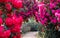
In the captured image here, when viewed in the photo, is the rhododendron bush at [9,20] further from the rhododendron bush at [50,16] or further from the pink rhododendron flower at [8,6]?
the rhododendron bush at [50,16]

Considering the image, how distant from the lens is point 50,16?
3539mm

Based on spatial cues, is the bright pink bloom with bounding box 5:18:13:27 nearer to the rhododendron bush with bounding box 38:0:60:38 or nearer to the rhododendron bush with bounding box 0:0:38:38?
the rhododendron bush with bounding box 0:0:38:38

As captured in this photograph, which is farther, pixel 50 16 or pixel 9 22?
pixel 50 16

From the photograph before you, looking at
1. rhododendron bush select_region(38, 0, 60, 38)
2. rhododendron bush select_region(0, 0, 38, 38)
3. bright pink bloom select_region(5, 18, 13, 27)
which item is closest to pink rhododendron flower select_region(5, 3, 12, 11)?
rhododendron bush select_region(0, 0, 38, 38)

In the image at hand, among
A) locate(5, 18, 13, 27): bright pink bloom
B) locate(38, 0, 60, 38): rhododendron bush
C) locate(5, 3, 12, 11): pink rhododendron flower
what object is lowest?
locate(38, 0, 60, 38): rhododendron bush

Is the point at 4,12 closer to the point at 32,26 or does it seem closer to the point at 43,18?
the point at 43,18

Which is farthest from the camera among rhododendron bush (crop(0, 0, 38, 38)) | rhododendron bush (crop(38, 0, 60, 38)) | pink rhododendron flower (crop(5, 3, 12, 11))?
rhododendron bush (crop(38, 0, 60, 38))

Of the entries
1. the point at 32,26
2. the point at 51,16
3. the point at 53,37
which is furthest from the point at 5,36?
the point at 32,26

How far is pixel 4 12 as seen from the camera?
2.19 metres

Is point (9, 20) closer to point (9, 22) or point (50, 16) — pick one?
point (9, 22)

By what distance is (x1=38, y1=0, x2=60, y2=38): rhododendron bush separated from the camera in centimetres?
343

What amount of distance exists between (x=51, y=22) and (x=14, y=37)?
151 cm

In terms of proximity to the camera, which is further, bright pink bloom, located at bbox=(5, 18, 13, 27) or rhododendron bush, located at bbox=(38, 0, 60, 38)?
rhododendron bush, located at bbox=(38, 0, 60, 38)

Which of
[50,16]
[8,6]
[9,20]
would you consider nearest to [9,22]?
[9,20]
